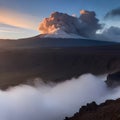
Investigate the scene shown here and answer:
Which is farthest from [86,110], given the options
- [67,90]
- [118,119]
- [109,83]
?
[67,90]

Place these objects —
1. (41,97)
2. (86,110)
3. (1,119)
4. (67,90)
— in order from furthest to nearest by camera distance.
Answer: (67,90) → (41,97) → (1,119) → (86,110)

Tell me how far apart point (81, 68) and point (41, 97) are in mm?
55415

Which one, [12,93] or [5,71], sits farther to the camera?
[5,71]

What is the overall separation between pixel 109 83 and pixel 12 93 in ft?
130

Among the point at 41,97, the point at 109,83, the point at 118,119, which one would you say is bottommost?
the point at 41,97

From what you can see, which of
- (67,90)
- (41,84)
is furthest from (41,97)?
(67,90)

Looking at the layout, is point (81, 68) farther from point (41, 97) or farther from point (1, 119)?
point (1, 119)

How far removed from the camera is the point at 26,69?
200 metres

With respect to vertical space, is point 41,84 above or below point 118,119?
below

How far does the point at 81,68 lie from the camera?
644 feet

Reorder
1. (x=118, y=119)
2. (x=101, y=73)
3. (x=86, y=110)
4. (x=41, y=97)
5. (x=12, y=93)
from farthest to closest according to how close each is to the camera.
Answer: (x=101, y=73), (x=41, y=97), (x=12, y=93), (x=86, y=110), (x=118, y=119)

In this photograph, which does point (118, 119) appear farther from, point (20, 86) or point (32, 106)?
point (20, 86)

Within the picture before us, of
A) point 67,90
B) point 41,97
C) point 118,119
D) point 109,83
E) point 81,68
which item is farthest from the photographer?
point 81,68

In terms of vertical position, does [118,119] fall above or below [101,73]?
above
